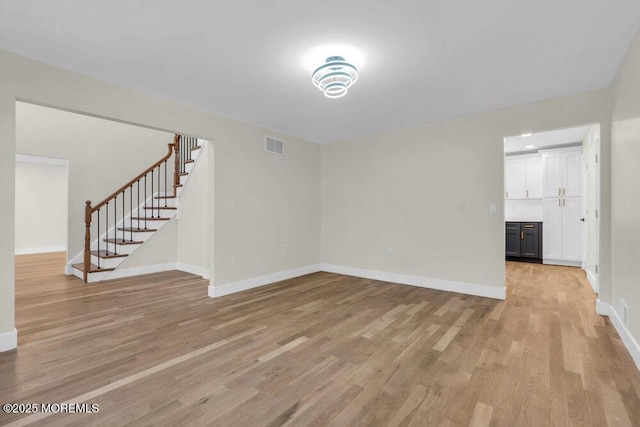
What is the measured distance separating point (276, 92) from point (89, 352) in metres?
2.97

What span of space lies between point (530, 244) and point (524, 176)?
4.99ft

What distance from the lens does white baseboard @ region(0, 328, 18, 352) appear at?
7.81 feet

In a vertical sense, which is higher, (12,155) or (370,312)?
(12,155)

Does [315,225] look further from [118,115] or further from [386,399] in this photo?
[386,399]

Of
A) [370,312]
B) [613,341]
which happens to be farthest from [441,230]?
[613,341]

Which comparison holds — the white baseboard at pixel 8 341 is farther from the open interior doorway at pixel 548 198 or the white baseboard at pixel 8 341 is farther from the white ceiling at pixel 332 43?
the open interior doorway at pixel 548 198

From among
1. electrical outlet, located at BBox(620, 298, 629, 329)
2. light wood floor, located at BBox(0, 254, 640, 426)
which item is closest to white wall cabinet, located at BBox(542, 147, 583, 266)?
light wood floor, located at BBox(0, 254, 640, 426)

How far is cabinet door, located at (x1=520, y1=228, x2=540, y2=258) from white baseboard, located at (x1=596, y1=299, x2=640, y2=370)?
336 cm

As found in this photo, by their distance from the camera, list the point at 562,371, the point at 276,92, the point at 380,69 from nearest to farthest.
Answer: the point at 562,371 → the point at 380,69 → the point at 276,92

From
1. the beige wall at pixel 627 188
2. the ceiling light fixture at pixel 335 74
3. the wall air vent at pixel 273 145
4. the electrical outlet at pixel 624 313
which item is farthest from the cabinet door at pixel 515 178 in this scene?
the ceiling light fixture at pixel 335 74

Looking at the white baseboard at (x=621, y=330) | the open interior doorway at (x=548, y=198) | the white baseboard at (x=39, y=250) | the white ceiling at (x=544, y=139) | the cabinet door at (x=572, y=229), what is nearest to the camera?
the white baseboard at (x=621, y=330)

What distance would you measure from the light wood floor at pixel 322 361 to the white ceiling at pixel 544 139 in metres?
2.93

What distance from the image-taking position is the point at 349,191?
17.5 ft

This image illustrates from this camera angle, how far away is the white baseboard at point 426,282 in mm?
3830
